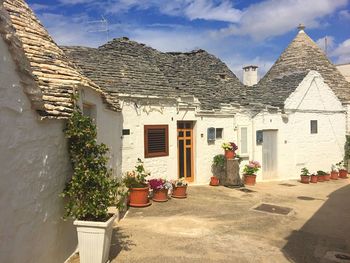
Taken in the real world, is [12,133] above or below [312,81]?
below

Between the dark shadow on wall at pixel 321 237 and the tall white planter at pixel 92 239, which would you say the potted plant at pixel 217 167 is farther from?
the tall white planter at pixel 92 239

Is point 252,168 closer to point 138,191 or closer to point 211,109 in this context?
point 211,109

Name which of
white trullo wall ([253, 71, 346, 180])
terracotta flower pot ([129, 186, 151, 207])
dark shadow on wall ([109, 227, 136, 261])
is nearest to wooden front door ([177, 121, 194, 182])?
white trullo wall ([253, 71, 346, 180])

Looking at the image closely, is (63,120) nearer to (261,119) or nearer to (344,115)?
(261,119)

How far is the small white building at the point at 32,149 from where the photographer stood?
11.6 ft

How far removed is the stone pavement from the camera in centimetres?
619

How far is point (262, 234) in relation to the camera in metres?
7.47

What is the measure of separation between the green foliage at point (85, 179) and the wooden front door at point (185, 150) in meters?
7.71

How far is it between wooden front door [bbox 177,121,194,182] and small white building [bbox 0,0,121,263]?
23.3ft

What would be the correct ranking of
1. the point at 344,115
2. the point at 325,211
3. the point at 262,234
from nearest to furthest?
the point at 262,234, the point at 325,211, the point at 344,115

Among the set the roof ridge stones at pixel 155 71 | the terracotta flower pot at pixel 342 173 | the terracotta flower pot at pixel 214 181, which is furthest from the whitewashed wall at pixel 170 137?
the terracotta flower pot at pixel 342 173

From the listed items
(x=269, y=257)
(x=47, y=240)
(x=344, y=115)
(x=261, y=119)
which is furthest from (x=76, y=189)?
(x=344, y=115)

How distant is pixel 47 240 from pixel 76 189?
887 mm

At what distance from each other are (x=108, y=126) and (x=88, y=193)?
4.43 metres
